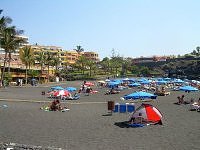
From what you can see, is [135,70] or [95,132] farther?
[135,70]

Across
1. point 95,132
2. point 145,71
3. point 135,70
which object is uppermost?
point 135,70

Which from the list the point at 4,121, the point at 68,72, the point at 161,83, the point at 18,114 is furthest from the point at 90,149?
the point at 68,72

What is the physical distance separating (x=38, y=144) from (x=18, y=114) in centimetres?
1149

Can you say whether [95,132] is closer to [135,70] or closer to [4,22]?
[4,22]

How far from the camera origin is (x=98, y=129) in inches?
814

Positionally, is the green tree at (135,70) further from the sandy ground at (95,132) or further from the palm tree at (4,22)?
the sandy ground at (95,132)

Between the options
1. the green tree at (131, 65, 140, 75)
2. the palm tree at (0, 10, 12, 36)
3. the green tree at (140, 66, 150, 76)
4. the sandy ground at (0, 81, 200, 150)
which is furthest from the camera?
the green tree at (131, 65, 140, 75)

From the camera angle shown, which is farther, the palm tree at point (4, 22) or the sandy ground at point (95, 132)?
the palm tree at point (4, 22)

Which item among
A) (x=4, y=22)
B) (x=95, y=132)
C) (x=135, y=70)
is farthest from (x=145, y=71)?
(x=95, y=132)

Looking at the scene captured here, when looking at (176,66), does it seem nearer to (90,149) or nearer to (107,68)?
(107,68)

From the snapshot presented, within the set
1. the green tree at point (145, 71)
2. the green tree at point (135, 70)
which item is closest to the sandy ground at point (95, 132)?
the green tree at point (145, 71)

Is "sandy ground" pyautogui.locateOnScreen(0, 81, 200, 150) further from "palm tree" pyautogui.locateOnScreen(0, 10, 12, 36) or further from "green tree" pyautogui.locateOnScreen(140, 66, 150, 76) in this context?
"green tree" pyautogui.locateOnScreen(140, 66, 150, 76)

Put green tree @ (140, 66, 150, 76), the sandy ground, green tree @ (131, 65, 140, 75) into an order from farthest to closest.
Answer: green tree @ (131, 65, 140, 75) < green tree @ (140, 66, 150, 76) < the sandy ground

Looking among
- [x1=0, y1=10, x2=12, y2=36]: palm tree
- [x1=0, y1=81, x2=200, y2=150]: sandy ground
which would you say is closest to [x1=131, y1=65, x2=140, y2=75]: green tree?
[x1=0, y1=10, x2=12, y2=36]: palm tree
